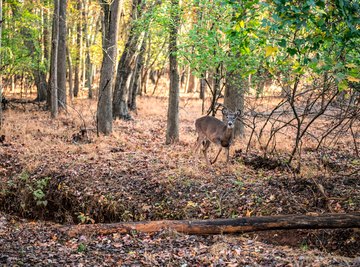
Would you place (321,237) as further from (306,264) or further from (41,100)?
(41,100)

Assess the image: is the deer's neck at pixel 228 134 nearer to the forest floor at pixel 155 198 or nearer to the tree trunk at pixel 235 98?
the forest floor at pixel 155 198

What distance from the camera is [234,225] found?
8.07m

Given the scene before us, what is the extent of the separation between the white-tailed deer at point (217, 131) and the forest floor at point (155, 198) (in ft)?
1.68

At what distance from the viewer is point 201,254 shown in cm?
715

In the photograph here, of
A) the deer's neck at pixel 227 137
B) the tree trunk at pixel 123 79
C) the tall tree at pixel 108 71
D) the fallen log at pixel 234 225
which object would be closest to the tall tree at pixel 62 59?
the tree trunk at pixel 123 79

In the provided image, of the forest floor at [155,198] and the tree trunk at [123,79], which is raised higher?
the tree trunk at [123,79]

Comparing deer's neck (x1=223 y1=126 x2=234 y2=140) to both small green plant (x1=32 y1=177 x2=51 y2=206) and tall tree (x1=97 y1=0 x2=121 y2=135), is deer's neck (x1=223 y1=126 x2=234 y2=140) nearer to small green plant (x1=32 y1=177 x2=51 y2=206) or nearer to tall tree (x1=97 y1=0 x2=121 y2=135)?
small green plant (x1=32 y1=177 x2=51 y2=206)

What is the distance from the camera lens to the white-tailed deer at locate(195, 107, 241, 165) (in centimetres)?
1195

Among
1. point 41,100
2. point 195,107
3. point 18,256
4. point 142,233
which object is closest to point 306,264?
point 142,233

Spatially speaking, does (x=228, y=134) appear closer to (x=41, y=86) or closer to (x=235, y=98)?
(x=235, y=98)

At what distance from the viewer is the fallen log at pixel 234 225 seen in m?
7.71

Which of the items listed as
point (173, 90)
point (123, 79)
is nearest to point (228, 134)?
point (173, 90)

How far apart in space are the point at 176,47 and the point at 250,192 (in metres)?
6.49

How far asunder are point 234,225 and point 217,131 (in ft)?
16.5
